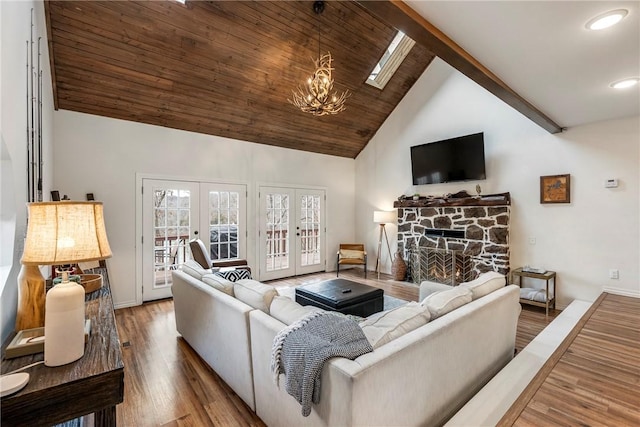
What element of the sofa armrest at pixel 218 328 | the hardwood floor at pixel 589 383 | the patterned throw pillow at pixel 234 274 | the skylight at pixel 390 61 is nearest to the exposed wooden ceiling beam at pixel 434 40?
the sofa armrest at pixel 218 328

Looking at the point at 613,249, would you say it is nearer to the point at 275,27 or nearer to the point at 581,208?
the point at 581,208

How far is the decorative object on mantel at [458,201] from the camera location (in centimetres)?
469

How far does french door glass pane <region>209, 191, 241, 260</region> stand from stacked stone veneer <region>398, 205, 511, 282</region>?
3.26 meters

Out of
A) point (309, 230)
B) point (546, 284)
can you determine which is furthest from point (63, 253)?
point (309, 230)

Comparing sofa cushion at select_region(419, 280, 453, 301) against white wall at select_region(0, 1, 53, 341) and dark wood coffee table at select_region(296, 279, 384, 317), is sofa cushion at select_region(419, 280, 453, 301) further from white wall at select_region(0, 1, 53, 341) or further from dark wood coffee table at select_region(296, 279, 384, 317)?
white wall at select_region(0, 1, 53, 341)

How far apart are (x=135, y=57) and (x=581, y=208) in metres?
6.16

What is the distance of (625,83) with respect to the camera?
2.65 m

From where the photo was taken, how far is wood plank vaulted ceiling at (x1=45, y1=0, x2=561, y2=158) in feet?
10.5

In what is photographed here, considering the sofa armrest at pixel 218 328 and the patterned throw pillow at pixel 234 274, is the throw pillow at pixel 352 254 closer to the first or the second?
the patterned throw pillow at pixel 234 274

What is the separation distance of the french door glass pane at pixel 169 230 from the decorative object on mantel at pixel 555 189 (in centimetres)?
550

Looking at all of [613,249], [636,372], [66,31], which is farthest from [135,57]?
[613,249]

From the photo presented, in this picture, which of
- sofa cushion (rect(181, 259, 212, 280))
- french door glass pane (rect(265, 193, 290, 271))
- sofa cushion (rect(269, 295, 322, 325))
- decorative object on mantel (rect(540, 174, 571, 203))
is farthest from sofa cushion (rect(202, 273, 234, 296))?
decorative object on mantel (rect(540, 174, 571, 203))

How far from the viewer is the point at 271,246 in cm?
593

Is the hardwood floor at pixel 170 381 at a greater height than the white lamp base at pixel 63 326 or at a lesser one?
lesser
